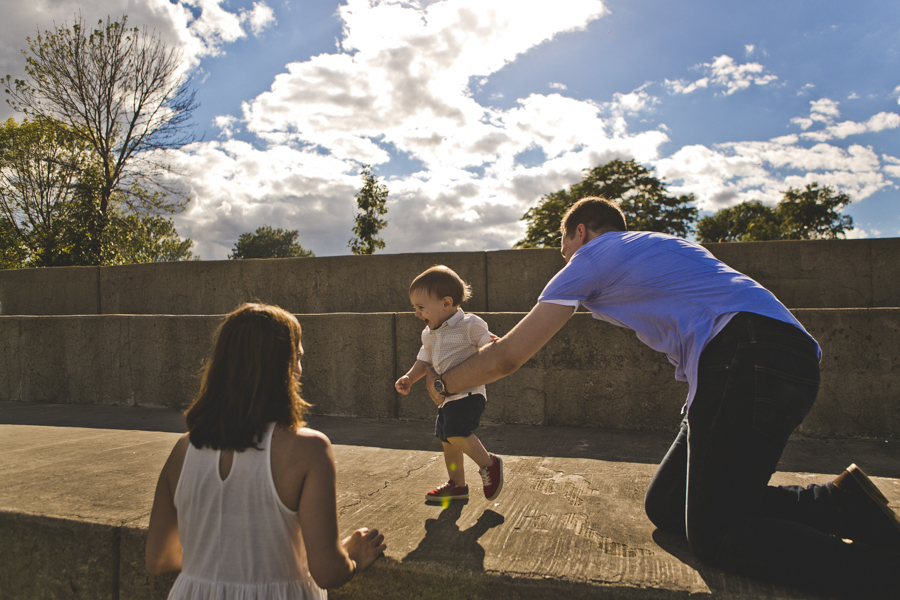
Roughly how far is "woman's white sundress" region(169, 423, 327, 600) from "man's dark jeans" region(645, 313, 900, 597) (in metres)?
1.40

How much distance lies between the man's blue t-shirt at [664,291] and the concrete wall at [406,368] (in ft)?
8.07

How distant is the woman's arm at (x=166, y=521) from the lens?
5.29 feet

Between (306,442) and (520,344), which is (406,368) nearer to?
(520,344)

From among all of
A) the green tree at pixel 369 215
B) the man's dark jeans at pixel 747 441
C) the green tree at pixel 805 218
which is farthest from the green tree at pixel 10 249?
the green tree at pixel 805 218

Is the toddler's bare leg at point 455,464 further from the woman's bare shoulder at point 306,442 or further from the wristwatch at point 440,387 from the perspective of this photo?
the woman's bare shoulder at point 306,442

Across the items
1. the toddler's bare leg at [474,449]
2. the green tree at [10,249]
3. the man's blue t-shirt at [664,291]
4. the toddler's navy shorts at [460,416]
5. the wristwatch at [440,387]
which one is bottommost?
the toddler's bare leg at [474,449]

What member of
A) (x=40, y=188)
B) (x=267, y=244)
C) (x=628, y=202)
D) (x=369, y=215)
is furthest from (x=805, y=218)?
(x=267, y=244)

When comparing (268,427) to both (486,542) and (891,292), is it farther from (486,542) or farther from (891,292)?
(891,292)

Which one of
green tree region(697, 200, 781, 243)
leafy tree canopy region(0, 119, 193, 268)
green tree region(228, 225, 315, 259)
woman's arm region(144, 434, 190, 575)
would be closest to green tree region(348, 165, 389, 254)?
leafy tree canopy region(0, 119, 193, 268)

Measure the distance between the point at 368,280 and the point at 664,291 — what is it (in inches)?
192

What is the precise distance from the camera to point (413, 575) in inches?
75.9

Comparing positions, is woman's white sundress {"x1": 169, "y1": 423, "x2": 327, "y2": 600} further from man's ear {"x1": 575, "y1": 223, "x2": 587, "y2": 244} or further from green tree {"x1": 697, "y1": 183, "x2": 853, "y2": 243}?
green tree {"x1": 697, "y1": 183, "x2": 853, "y2": 243}

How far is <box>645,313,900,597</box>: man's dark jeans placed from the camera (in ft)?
5.68

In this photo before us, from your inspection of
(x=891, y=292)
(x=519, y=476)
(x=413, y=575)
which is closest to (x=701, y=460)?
(x=413, y=575)
